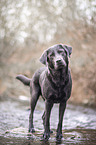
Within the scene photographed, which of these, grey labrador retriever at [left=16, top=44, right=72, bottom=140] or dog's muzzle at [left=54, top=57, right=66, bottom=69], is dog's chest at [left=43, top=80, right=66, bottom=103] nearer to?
grey labrador retriever at [left=16, top=44, right=72, bottom=140]

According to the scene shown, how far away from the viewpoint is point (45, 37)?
1333 cm

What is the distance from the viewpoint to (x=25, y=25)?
43.5 feet

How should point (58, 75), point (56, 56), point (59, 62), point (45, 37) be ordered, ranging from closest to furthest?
point (59, 62), point (56, 56), point (58, 75), point (45, 37)

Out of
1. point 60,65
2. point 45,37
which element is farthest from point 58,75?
point 45,37

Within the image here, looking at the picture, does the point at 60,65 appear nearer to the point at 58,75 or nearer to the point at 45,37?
the point at 58,75

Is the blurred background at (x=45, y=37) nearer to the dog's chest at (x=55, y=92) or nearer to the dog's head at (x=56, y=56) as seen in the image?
the dog's chest at (x=55, y=92)

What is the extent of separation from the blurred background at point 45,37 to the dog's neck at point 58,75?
624cm

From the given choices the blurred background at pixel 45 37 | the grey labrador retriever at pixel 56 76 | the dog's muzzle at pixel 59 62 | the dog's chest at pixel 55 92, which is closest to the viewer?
the dog's muzzle at pixel 59 62

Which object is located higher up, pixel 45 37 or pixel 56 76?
pixel 45 37

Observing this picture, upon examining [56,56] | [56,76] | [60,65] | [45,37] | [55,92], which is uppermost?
[45,37]

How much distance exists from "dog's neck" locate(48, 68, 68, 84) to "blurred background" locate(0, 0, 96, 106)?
624 cm

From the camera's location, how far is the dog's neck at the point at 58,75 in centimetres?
326

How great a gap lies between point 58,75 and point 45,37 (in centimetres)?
1037

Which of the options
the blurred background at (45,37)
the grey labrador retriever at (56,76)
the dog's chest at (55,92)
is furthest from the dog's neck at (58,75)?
the blurred background at (45,37)
